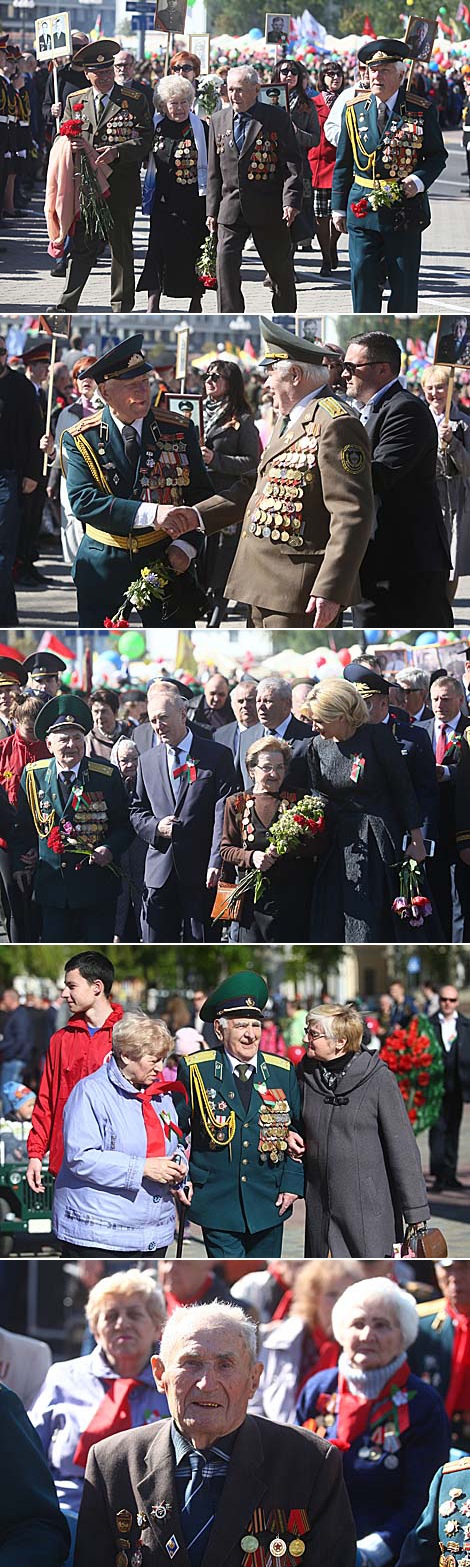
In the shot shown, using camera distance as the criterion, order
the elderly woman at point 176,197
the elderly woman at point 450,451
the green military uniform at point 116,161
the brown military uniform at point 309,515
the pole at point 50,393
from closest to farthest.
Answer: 1. the brown military uniform at point 309,515
2. the elderly woman at point 450,451
3. the pole at point 50,393
4. the green military uniform at point 116,161
5. the elderly woman at point 176,197

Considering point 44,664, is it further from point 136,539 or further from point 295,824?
point 295,824

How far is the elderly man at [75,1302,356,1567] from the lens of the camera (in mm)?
4867

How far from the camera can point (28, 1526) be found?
484 centimetres

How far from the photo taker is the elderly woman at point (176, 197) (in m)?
9.80

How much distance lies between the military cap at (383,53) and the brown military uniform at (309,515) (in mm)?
2827

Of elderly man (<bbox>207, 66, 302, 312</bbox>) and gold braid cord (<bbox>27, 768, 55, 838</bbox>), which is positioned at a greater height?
elderly man (<bbox>207, 66, 302, 312</bbox>)

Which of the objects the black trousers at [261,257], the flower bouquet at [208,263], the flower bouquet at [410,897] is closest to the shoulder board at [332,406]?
the flower bouquet at [410,897]

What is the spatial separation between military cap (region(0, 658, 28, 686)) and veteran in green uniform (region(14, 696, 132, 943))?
5.0 inches

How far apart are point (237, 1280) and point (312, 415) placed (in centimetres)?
275

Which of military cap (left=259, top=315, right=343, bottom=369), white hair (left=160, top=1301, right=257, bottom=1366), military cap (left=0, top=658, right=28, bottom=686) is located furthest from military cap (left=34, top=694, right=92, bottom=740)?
white hair (left=160, top=1301, right=257, bottom=1366)

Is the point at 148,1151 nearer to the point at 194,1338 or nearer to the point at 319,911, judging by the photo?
the point at 194,1338

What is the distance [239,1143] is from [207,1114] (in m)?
0.12

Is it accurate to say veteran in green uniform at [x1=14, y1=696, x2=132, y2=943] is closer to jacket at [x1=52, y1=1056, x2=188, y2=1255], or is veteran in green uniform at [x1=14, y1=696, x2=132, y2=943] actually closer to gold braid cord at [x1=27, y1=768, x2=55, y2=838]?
gold braid cord at [x1=27, y1=768, x2=55, y2=838]

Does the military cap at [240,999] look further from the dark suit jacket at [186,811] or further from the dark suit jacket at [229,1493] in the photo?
the dark suit jacket at [229,1493]
